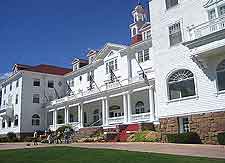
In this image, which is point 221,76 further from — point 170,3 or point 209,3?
point 170,3

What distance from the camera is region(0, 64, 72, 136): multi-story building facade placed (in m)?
47.6

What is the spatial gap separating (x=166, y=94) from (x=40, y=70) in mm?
33547

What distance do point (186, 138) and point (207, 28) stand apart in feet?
24.6

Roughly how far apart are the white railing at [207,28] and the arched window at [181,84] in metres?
2.83

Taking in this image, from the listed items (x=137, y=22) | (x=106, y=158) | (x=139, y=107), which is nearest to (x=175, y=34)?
(x=139, y=107)

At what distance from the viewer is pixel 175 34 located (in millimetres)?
23281

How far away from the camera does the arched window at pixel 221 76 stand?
19.1 meters

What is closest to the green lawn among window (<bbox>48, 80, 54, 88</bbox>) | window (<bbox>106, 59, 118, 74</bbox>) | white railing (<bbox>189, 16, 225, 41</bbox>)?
white railing (<bbox>189, 16, 225, 41</bbox>)

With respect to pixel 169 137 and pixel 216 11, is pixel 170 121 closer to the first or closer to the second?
pixel 169 137

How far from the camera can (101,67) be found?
41.5 metres

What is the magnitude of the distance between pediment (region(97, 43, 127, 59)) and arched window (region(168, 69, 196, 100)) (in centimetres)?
1472

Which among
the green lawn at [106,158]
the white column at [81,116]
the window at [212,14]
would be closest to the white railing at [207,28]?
the window at [212,14]

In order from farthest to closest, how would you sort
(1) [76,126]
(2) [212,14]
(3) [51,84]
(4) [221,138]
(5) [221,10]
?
Result: (3) [51,84]
(1) [76,126]
(2) [212,14]
(5) [221,10]
(4) [221,138]

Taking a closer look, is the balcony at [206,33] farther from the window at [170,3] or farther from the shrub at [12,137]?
the shrub at [12,137]
